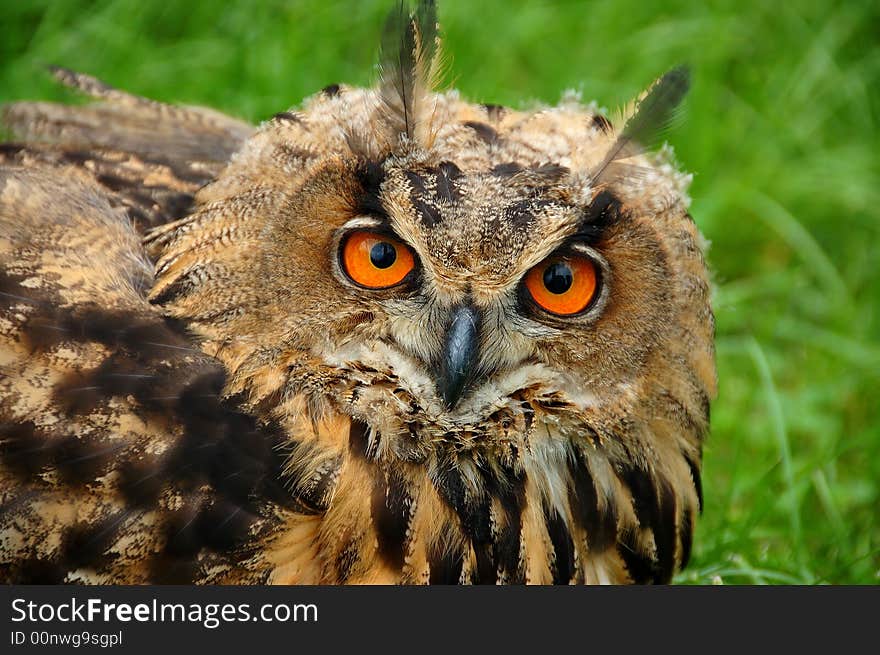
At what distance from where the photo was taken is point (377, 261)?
5.65 feet

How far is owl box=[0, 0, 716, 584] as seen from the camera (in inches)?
65.8

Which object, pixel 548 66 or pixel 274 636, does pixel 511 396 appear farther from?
pixel 548 66

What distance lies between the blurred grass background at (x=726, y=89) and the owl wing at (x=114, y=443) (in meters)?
1.75

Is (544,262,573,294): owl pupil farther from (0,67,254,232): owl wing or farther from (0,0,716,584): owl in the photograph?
(0,67,254,232): owl wing

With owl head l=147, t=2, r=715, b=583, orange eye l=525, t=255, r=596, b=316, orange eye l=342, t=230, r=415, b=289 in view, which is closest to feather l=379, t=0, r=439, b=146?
owl head l=147, t=2, r=715, b=583

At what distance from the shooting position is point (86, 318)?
5.74 feet

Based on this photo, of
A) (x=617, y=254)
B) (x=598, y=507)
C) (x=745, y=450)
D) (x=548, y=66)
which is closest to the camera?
(x=617, y=254)

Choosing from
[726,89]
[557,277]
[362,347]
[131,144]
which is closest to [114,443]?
[362,347]

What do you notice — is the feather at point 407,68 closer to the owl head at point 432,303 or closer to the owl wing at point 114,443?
the owl head at point 432,303

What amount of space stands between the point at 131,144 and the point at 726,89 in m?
2.66

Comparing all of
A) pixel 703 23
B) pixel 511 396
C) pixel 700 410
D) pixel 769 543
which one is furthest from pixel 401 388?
pixel 703 23

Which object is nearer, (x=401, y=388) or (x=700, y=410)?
(x=401, y=388)

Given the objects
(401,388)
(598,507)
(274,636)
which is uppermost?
(401,388)

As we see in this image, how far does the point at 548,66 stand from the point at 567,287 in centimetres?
247
